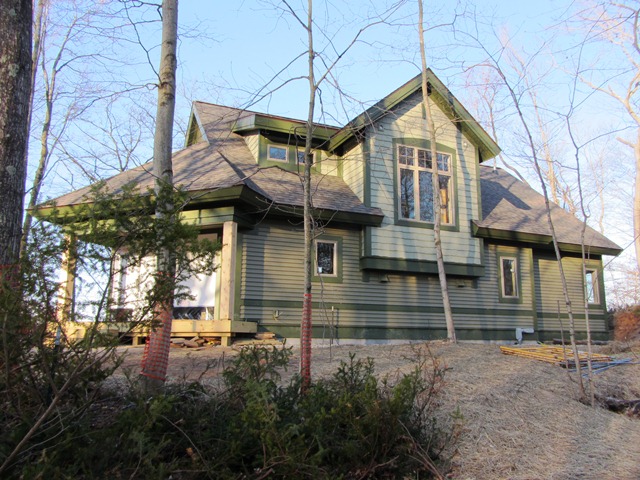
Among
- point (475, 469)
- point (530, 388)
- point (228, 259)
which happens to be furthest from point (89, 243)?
point (228, 259)

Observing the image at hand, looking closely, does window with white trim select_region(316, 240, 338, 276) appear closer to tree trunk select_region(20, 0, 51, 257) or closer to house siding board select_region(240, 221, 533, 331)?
house siding board select_region(240, 221, 533, 331)

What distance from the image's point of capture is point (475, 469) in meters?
4.13

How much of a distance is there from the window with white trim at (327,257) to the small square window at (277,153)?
8.34ft

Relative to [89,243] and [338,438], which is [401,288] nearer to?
[338,438]

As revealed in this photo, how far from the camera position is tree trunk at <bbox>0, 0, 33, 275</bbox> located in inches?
164

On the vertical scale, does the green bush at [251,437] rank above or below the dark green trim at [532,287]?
below

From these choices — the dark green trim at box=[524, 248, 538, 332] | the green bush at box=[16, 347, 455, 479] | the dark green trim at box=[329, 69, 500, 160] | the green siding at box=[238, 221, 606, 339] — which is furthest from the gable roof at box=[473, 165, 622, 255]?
the green bush at box=[16, 347, 455, 479]

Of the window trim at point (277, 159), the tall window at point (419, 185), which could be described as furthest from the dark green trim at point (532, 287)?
the window trim at point (277, 159)

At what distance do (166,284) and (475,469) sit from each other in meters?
2.89

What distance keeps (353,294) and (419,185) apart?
3.25 meters

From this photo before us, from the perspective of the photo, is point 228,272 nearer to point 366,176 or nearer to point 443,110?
point 366,176

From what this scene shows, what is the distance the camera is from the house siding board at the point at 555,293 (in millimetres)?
14836

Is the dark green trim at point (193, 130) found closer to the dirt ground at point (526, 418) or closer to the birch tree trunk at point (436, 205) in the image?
the birch tree trunk at point (436, 205)

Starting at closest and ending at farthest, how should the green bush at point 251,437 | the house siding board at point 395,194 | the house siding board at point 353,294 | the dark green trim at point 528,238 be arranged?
the green bush at point 251,437
the house siding board at point 353,294
the house siding board at point 395,194
the dark green trim at point 528,238
